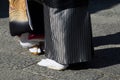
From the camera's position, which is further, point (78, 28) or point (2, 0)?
point (2, 0)

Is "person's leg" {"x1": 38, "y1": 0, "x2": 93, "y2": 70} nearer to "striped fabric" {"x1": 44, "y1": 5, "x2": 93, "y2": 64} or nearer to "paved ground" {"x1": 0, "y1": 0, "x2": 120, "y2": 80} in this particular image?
"striped fabric" {"x1": 44, "y1": 5, "x2": 93, "y2": 64}

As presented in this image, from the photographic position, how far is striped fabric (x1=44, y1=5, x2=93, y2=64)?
4.27m

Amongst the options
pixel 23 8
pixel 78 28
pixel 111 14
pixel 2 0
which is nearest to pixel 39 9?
pixel 23 8

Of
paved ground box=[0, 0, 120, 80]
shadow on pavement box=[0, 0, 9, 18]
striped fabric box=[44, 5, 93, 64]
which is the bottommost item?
paved ground box=[0, 0, 120, 80]

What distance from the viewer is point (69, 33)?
169 inches

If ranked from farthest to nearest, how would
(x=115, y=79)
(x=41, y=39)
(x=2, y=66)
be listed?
(x=41, y=39) → (x=2, y=66) → (x=115, y=79)

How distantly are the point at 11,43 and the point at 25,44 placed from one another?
1.38ft

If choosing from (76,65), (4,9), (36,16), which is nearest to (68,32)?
(76,65)

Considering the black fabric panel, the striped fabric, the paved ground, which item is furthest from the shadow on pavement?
the striped fabric

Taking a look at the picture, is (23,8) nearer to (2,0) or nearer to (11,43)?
(11,43)

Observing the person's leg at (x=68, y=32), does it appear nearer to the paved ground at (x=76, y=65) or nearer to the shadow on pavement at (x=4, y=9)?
the paved ground at (x=76, y=65)

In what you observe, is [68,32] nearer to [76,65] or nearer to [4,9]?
[76,65]

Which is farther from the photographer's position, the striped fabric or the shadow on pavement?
the shadow on pavement

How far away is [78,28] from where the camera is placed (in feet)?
14.1
